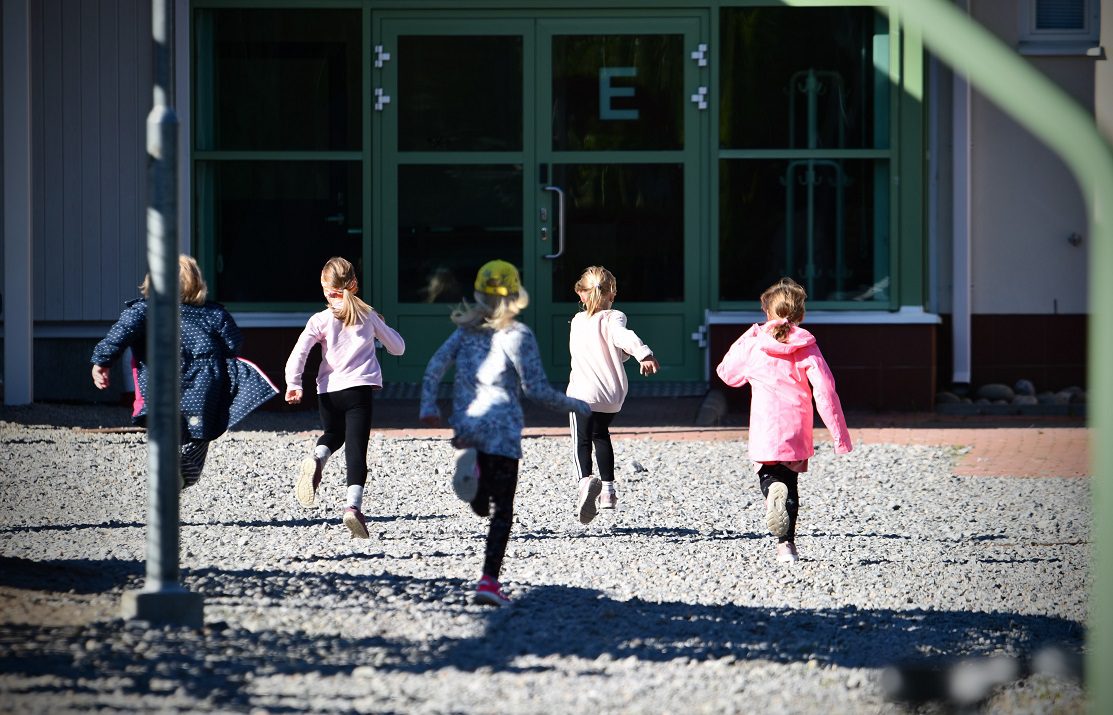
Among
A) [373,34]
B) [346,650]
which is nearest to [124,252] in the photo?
[373,34]

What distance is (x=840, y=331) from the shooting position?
1252 cm

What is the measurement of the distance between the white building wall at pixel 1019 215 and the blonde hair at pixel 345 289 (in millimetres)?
7012

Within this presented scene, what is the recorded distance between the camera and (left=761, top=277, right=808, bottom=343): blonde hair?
6879mm

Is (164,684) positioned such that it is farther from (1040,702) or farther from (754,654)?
(1040,702)

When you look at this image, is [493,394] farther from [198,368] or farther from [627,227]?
[627,227]

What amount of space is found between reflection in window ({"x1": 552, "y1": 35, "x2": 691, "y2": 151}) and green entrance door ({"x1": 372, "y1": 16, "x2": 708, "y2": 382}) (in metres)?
0.01

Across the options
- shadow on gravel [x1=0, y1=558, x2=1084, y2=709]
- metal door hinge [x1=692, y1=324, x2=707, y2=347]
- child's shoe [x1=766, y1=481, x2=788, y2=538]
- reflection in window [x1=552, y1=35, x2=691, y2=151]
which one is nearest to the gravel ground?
shadow on gravel [x1=0, y1=558, x2=1084, y2=709]

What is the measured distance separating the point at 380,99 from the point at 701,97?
2.60 m

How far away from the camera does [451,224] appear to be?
13.0 m

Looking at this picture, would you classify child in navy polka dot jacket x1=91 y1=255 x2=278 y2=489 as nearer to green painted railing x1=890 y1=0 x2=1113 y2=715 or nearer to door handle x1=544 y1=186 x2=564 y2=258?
green painted railing x1=890 y1=0 x2=1113 y2=715

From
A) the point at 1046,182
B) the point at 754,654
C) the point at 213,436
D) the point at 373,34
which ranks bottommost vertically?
the point at 754,654

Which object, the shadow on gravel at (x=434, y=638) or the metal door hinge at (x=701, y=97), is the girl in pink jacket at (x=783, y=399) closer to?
the shadow on gravel at (x=434, y=638)

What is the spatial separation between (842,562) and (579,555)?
1.13 metres

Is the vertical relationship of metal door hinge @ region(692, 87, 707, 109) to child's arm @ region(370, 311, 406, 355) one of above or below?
above
